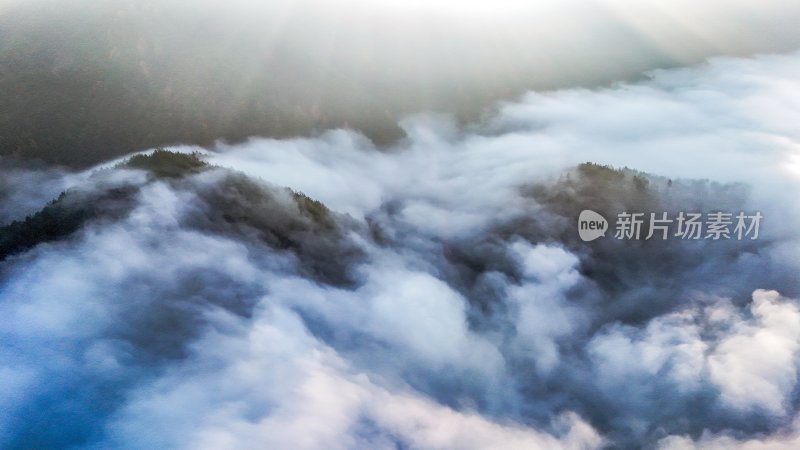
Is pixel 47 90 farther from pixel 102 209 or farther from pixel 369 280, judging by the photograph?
pixel 369 280

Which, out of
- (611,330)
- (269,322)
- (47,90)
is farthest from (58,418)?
(611,330)

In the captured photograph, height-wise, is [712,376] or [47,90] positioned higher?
[47,90]

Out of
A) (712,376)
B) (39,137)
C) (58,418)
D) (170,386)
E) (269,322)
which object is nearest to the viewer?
(58,418)

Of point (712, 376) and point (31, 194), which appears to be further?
point (712, 376)

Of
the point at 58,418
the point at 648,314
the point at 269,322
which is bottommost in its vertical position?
the point at 58,418

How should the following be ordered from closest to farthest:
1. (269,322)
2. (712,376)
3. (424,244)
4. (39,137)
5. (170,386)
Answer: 1. (170,386)
2. (269,322)
3. (39,137)
4. (712,376)
5. (424,244)

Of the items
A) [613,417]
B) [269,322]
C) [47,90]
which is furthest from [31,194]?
[613,417]

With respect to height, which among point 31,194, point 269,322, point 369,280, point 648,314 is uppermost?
point 648,314

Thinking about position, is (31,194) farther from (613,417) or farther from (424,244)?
(613,417)

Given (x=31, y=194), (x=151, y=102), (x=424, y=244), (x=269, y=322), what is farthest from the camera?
(x=424, y=244)
